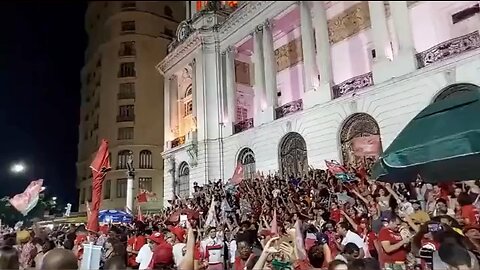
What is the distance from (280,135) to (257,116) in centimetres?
49

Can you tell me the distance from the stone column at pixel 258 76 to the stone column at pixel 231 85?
62cm

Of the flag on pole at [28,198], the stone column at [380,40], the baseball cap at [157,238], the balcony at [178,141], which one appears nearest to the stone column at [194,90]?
the balcony at [178,141]

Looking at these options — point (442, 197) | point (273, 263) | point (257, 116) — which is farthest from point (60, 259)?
point (257, 116)

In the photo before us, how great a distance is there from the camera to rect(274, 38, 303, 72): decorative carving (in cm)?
764

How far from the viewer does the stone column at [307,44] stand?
23.3 ft

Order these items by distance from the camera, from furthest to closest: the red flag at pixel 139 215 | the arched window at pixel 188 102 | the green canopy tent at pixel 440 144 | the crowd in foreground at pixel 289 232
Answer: the arched window at pixel 188 102 < the red flag at pixel 139 215 < the green canopy tent at pixel 440 144 < the crowd in foreground at pixel 289 232

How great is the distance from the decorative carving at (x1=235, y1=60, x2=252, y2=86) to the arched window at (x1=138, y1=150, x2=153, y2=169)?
→ 7.95 ft

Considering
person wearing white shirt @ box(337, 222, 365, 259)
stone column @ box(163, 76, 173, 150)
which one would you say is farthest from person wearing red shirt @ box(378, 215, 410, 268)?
stone column @ box(163, 76, 173, 150)

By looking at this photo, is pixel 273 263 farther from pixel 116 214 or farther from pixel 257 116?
pixel 257 116

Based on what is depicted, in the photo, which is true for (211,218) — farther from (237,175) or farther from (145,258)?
(145,258)

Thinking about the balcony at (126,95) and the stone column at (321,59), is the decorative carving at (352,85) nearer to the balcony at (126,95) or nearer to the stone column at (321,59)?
the stone column at (321,59)

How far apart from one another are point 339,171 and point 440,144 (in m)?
2.68

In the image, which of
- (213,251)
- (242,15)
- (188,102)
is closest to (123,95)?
(188,102)

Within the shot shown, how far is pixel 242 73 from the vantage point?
21.2 ft
